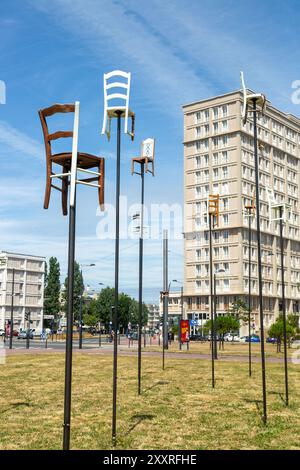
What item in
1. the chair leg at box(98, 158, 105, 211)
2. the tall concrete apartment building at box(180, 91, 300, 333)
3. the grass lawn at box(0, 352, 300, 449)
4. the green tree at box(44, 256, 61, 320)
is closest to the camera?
the chair leg at box(98, 158, 105, 211)

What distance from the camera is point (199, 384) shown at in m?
17.7

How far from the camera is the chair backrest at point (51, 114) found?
284 inches

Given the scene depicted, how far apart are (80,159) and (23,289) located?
382 feet

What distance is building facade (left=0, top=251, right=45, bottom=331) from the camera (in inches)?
4601

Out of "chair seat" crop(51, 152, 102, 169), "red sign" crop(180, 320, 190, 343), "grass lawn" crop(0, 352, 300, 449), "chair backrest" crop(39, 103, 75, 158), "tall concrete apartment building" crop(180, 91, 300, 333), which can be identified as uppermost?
"tall concrete apartment building" crop(180, 91, 300, 333)

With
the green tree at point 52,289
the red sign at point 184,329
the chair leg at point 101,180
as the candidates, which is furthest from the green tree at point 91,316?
the chair leg at point 101,180

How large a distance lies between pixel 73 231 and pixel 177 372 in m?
16.8

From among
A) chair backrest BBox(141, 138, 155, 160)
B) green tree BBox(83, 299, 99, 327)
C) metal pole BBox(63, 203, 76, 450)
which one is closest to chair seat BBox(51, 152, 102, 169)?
metal pole BBox(63, 203, 76, 450)

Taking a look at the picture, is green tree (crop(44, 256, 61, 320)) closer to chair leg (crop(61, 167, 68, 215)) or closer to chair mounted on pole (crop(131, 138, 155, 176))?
chair mounted on pole (crop(131, 138, 155, 176))

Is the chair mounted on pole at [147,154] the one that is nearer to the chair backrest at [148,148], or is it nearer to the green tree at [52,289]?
the chair backrest at [148,148]

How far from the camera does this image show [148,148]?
1459 centimetres

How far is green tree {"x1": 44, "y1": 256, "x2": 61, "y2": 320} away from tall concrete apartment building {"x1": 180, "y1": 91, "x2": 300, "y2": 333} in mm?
33388

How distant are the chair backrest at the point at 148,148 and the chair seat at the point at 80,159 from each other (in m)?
6.98
